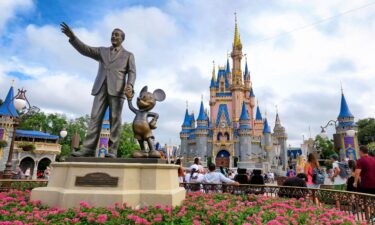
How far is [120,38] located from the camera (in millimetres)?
6422

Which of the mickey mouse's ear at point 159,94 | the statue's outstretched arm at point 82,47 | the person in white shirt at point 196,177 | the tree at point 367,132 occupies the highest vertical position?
the tree at point 367,132

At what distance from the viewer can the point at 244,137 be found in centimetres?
5028

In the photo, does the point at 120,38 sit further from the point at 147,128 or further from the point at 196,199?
the point at 196,199

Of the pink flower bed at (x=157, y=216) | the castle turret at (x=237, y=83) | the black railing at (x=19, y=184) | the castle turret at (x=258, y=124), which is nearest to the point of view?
the pink flower bed at (x=157, y=216)

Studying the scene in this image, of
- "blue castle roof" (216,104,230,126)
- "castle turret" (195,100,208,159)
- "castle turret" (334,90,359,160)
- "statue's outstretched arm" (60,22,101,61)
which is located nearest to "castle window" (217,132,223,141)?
"blue castle roof" (216,104,230,126)

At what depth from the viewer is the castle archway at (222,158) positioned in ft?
168

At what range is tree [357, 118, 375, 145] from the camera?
55912mm

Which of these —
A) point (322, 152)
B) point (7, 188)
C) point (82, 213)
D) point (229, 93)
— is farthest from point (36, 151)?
point (322, 152)

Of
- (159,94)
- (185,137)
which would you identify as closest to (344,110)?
(185,137)

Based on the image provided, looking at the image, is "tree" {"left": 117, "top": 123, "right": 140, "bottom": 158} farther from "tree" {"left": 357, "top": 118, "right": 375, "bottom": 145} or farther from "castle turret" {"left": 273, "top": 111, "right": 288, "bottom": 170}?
"tree" {"left": 357, "top": 118, "right": 375, "bottom": 145}

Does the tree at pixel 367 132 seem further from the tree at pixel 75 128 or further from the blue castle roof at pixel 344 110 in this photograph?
the tree at pixel 75 128

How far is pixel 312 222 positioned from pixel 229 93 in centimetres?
5527

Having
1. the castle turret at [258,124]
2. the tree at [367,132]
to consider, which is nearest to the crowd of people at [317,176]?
the castle turret at [258,124]

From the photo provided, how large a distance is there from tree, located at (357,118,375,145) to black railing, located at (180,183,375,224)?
60.6m
